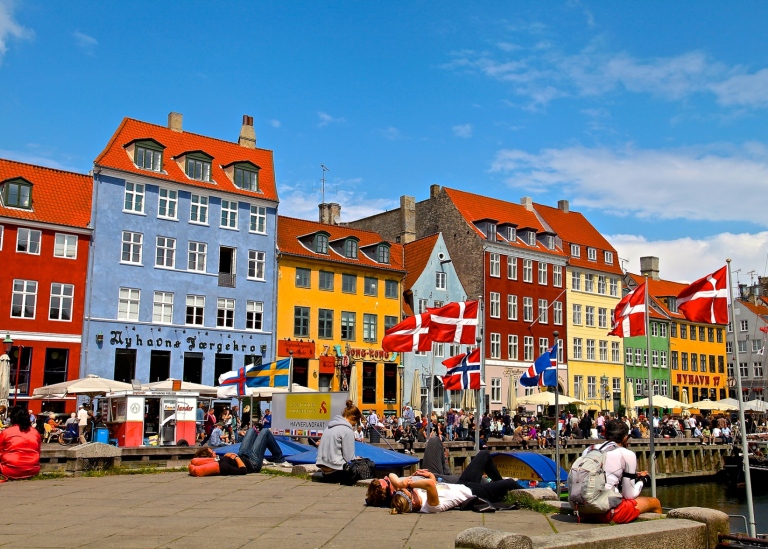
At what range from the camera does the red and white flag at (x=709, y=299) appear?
17172 millimetres

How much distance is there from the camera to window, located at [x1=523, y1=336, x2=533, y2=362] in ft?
190

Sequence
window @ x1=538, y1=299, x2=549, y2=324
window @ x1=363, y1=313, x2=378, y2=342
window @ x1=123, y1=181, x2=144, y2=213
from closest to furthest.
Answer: window @ x1=123, y1=181, x2=144, y2=213 < window @ x1=363, y1=313, x2=378, y2=342 < window @ x1=538, y1=299, x2=549, y2=324

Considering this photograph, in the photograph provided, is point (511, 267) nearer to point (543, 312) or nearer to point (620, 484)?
point (543, 312)

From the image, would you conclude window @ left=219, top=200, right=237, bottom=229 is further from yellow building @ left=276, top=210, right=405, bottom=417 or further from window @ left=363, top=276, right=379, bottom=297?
window @ left=363, top=276, right=379, bottom=297

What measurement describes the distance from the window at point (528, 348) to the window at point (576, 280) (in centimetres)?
723

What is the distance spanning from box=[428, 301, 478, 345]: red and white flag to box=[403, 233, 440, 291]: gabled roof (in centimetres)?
3134

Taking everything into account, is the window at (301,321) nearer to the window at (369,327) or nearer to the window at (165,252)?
the window at (369,327)

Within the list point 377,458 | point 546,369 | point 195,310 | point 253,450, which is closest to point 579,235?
point 195,310

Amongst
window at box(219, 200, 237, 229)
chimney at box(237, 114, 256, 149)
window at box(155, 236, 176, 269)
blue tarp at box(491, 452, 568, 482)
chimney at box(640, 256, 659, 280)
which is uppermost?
chimney at box(237, 114, 256, 149)

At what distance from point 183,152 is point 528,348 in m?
27.4

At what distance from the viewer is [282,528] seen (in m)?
10.3

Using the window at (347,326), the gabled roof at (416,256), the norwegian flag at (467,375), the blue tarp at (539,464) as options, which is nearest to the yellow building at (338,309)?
the window at (347,326)

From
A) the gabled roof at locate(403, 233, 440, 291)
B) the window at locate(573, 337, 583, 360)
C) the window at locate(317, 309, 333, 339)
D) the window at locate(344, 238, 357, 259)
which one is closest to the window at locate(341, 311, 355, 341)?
the window at locate(317, 309, 333, 339)

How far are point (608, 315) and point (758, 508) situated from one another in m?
32.7
